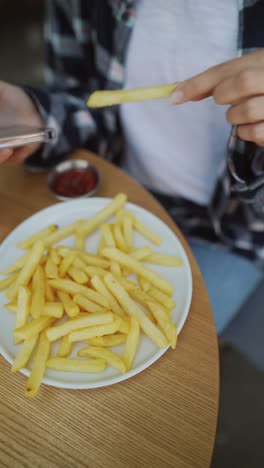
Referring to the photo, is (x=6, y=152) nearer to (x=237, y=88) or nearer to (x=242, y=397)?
(x=237, y=88)

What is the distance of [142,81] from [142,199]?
39 cm

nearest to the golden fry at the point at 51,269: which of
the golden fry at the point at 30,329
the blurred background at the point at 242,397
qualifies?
the golden fry at the point at 30,329

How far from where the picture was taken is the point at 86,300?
2.73ft

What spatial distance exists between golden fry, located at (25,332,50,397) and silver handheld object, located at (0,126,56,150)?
18.5 inches

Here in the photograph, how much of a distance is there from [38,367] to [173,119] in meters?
0.85

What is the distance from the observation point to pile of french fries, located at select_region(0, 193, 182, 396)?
0.78 metres

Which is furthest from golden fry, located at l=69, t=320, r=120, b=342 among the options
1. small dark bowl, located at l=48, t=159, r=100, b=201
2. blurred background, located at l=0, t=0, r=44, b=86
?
blurred background, located at l=0, t=0, r=44, b=86

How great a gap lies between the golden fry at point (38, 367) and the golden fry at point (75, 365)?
0.05 feet

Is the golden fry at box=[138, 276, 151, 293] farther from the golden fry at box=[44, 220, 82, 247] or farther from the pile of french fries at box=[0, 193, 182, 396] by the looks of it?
the golden fry at box=[44, 220, 82, 247]

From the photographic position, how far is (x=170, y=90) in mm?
792

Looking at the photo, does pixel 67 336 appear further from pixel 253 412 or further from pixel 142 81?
pixel 253 412

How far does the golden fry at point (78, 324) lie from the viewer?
2.54 ft

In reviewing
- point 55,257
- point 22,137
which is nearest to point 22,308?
point 55,257

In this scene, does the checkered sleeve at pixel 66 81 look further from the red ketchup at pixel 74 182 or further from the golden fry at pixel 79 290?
the golden fry at pixel 79 290
